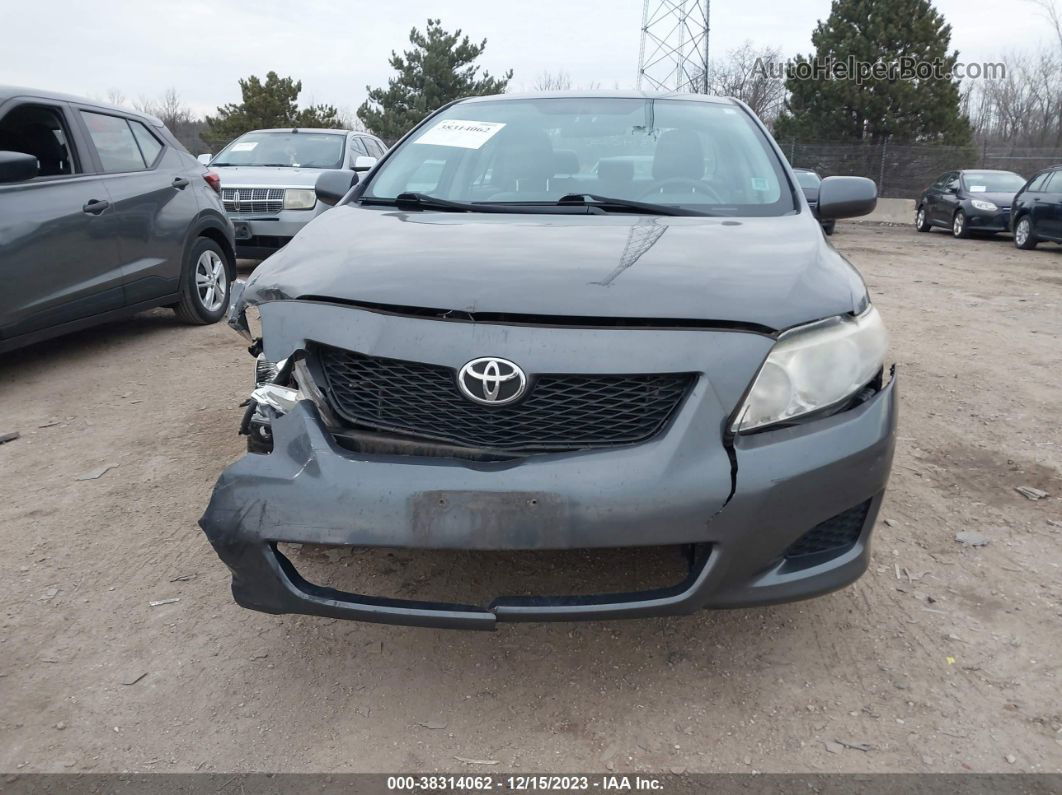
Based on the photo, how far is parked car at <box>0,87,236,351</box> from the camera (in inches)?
177

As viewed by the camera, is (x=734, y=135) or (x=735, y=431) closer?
(x=735, y=431)

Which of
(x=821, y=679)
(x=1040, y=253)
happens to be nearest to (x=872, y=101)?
(x=1040, y=253)

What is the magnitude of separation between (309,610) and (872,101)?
91.4ft

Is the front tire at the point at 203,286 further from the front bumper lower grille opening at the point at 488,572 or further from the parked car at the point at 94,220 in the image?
the front bumper lower grille opening at the point at 488,572

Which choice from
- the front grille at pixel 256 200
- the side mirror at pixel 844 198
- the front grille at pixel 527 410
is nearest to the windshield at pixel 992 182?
the front grille at pixel 256 200

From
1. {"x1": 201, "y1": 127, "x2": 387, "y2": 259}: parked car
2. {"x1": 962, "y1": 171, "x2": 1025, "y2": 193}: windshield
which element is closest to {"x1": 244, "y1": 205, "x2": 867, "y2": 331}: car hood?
{"x1": 201, "y1": 127, "x2": 387, "y2": 259}: parked car

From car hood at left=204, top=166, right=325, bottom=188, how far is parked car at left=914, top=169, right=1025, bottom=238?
1260cm

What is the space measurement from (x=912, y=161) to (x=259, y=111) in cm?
2202

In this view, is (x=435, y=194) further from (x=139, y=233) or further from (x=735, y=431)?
(x=139, y=233)

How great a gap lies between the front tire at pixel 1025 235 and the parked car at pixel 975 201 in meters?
1.28

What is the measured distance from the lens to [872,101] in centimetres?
2556

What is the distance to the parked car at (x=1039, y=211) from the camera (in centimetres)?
1246

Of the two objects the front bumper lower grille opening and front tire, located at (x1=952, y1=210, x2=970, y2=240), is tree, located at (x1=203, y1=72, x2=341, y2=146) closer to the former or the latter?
front tire, located at (x1=952, y1=210, x2=970, y2=240)

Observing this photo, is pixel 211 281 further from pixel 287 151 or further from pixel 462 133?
pixel 287 151
